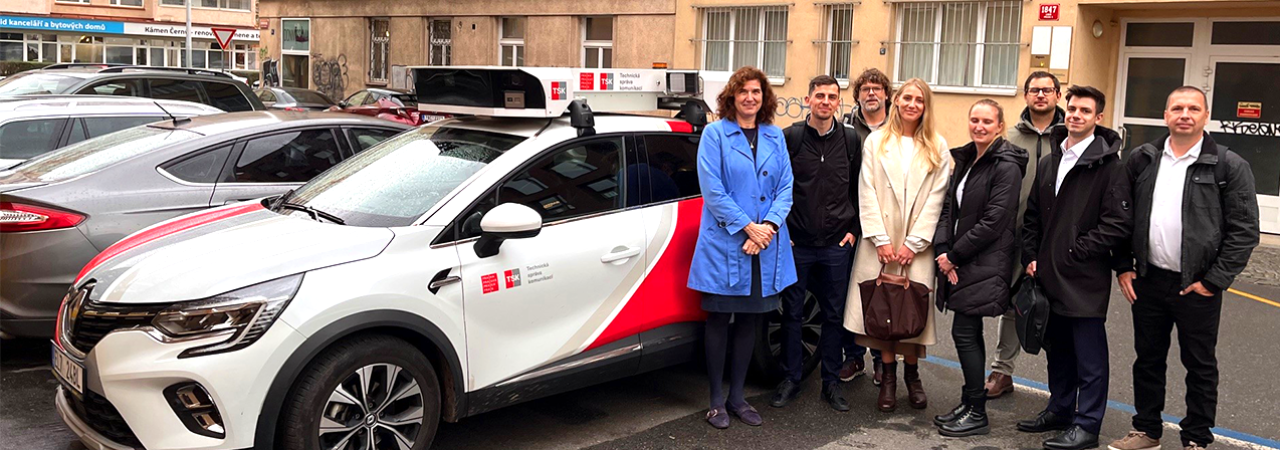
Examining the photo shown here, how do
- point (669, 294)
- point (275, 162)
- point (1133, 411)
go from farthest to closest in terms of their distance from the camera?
1. point (275, 162)
2. point (1133, 411)
3. point (669, 294)

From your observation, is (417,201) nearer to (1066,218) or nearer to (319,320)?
(319,320)

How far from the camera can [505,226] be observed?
14.6ft

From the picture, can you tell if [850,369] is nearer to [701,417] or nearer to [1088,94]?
[701,417]

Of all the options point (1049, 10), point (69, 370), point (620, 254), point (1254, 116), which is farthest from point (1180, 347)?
point (1049, 10)

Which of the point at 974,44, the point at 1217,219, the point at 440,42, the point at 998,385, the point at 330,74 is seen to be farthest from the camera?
the point at 330,74

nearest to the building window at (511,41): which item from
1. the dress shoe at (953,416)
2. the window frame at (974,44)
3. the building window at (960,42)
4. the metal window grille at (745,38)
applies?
the metal window grille at (745,38)

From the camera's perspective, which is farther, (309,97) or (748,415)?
(309,97)

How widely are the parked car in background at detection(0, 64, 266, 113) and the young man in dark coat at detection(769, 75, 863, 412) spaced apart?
339 inches

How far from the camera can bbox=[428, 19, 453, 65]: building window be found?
25517 millimetres

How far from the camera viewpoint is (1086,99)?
5.08 metres

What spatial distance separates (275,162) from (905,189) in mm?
3728

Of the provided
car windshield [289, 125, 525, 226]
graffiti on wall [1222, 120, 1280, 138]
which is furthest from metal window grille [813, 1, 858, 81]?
car windshield [289, 125, 525, 226]

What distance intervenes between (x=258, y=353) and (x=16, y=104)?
5.10 m

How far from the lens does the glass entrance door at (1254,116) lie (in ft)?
43.5
